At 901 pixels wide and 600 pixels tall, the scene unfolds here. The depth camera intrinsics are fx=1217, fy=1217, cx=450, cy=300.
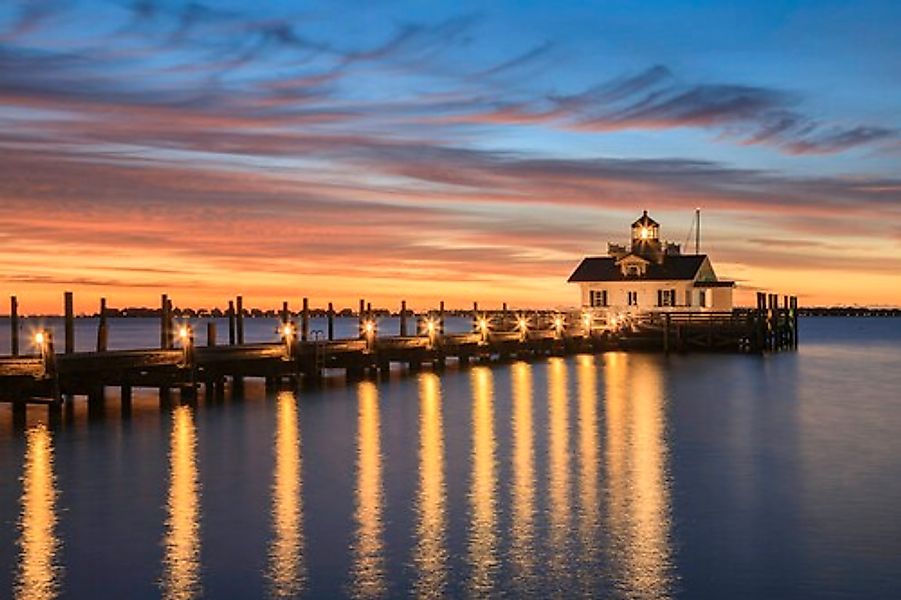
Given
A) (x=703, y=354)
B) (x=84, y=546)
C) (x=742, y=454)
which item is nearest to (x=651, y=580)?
(x=84, y=546)

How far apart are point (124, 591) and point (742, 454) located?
17874mm

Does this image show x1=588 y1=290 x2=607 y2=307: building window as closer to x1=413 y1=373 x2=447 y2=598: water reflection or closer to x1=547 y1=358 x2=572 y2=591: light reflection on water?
x1=547 y1=358 x2=572 y2=591: light reflection on water

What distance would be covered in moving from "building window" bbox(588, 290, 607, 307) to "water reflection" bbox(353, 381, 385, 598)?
49403 mm

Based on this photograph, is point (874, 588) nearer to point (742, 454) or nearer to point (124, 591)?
point (124, 591)

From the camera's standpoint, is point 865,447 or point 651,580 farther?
point 865,447

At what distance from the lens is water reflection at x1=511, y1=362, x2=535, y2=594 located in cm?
1744

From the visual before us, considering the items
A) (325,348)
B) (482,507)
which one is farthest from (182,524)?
(325,348)

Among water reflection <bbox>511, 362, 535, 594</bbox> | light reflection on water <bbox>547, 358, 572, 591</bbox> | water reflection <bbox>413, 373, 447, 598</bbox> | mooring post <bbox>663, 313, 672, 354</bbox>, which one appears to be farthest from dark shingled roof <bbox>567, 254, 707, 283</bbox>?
water reflection <bbox>413, 373, 447, 598</bbox>

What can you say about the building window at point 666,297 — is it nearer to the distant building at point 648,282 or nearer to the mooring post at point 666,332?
the distant building at point 648,282

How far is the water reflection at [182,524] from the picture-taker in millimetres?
16531

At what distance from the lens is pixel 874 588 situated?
1641cm

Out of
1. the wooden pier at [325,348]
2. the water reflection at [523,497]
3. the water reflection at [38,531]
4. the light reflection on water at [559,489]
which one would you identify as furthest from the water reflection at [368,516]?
the wooden pier at [325,348]

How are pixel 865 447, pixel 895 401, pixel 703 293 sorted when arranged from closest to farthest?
pixel 865 447
pixel 895 401
pixel 703 293

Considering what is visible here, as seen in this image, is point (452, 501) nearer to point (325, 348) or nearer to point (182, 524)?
point (182, 524)
